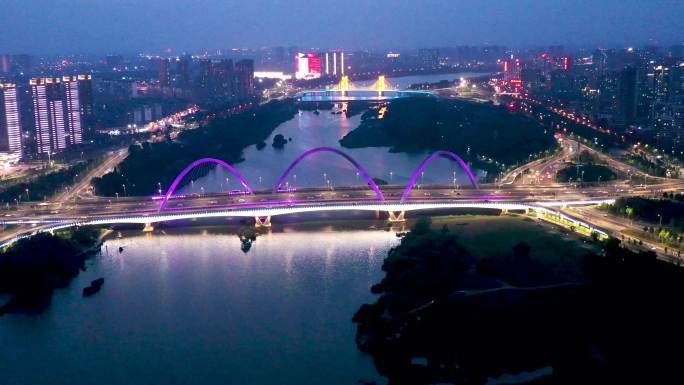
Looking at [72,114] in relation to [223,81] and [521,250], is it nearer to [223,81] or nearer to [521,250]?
[223,81]

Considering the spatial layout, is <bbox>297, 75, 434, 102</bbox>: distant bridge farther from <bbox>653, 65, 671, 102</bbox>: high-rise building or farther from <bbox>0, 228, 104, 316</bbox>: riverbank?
<bbox>0, 228, 104, 316</bbox>: riverbank

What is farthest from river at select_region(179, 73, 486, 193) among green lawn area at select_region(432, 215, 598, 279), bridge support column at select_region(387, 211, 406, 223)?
green lawn area at select_region(432, 215, 598, 279)

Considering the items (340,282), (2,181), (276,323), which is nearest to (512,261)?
(340,282)

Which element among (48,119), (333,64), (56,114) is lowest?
(48,119)

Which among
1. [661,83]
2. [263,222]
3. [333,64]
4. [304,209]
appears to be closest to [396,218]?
[304,209]

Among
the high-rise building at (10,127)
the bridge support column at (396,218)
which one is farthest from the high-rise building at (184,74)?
the bridge support column at (396,218)

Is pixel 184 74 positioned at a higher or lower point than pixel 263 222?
higher
